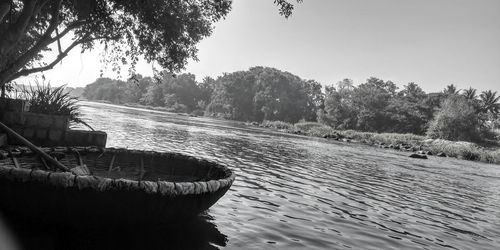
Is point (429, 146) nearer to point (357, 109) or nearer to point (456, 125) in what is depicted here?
point (456, 125)

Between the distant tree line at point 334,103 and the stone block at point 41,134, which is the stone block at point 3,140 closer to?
the stone block at point 41,134

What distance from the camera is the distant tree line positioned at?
6222cm

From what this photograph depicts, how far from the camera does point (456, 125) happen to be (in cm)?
5694

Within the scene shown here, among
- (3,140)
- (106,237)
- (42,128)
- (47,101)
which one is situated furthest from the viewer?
(47,101)

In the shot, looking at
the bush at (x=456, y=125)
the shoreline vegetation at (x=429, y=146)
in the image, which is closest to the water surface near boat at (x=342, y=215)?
the shoreline vegetation at (x=429, y=146)

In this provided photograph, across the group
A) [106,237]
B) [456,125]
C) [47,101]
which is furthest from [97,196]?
[456,125]

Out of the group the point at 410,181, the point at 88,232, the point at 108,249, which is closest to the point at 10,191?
the point at 88,232

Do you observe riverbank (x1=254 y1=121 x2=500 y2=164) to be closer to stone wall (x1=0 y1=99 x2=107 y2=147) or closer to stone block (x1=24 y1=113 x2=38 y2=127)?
stone wall (x1=0 y1=99 x2=107 y2=147)

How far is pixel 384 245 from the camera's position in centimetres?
623

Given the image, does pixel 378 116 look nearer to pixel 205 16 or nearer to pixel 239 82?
pixel 239 82

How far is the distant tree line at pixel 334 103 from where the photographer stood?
6222 cm

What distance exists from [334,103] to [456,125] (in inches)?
1045

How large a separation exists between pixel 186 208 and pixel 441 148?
4698 cm

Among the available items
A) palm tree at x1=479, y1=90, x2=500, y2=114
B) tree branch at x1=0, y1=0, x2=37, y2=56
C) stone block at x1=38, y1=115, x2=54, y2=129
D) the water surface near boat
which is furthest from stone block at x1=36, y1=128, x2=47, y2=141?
palm tree at x1=479, y1=90, x2=500, y2=114
